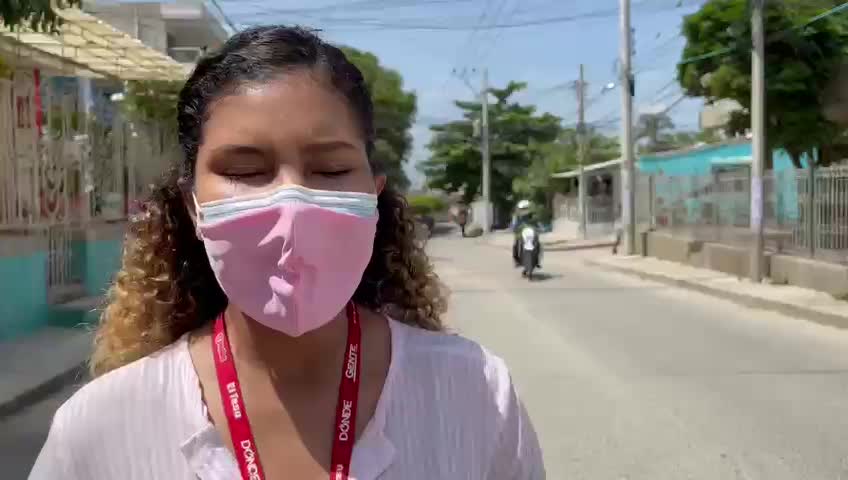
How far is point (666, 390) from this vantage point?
7.27 m

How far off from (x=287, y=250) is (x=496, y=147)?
2095 inches

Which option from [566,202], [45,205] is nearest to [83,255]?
[45,205]

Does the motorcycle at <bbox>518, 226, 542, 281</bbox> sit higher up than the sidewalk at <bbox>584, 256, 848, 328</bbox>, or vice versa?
the motorcycle at <bbox>518, 226, 542, 281</bbox>

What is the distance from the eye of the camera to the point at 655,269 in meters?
19.7

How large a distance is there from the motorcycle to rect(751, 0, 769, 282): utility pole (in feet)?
13.8

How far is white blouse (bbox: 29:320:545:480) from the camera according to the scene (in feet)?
4.68

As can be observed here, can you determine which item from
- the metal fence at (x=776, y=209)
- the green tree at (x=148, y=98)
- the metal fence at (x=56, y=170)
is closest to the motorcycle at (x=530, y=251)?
the metal fence at (x=776, y=209)

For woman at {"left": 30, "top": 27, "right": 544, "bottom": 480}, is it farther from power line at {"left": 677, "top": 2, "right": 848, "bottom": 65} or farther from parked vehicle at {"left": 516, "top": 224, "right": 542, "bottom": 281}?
parked vehicle at {"left": 516, "top": 224, "right": 542, "bottom": 281}

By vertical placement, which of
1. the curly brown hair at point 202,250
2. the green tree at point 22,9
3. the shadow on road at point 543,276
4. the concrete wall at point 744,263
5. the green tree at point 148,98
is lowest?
the shadow on road at point 543,276

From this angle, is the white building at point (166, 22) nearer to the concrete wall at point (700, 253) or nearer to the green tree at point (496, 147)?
the concrete wall at point (700, 253)

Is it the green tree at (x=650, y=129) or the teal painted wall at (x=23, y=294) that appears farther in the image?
the green tree at (x=650, y=129)

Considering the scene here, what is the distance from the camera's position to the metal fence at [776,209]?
13148mm

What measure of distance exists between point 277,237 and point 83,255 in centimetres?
1148

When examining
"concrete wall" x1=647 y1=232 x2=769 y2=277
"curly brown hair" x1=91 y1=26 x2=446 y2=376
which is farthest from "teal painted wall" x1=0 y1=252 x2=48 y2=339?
"concrete wall" x1=647 y1=232 x2=769 y2=277
